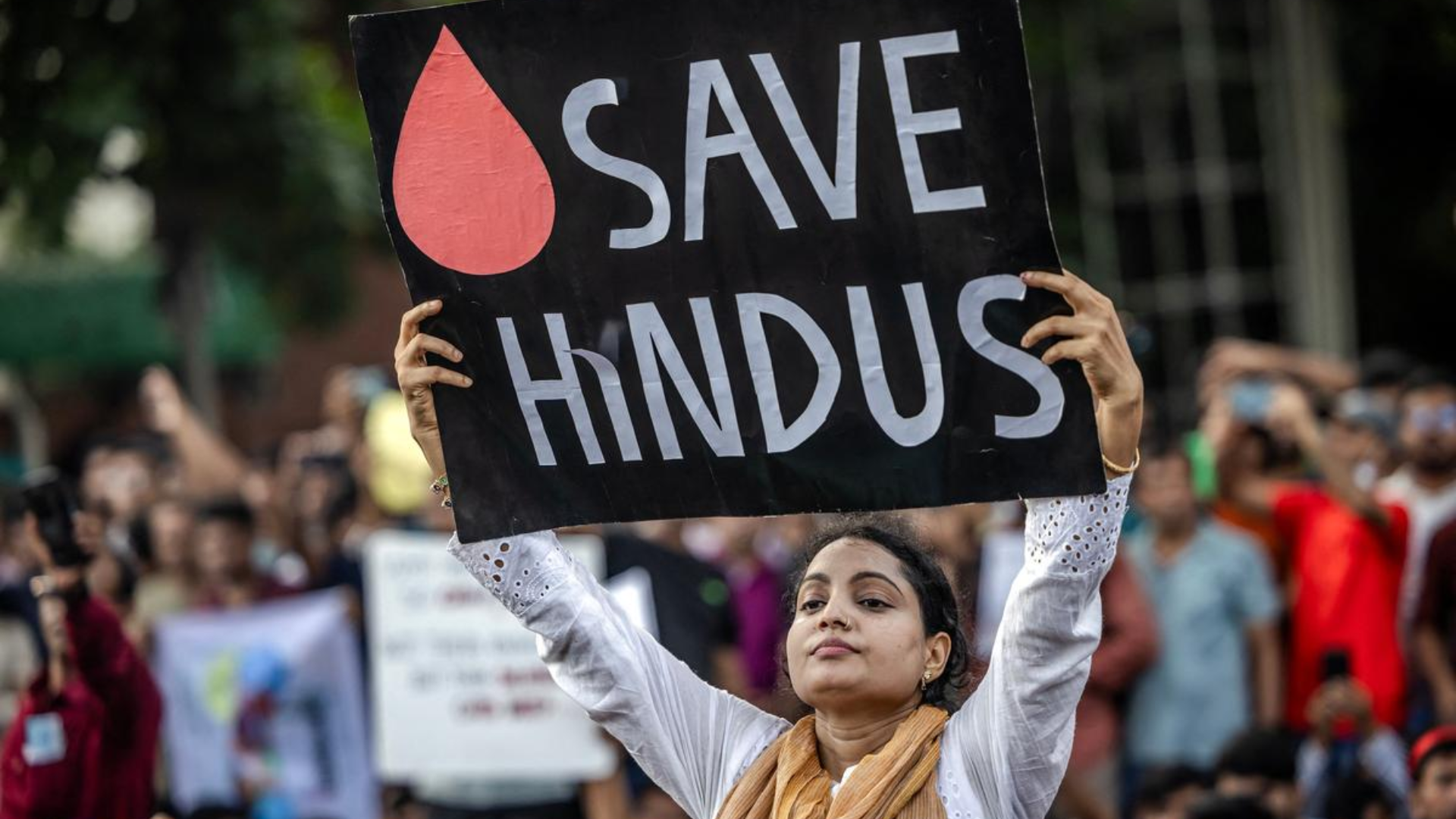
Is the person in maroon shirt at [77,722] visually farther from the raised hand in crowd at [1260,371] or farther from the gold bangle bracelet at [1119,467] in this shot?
the raised hand in crowd at [1260,371]

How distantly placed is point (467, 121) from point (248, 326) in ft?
46.1

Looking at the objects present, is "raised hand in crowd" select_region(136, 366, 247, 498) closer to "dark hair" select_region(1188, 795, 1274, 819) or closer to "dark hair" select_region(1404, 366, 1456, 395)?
"dark hair" select_region(1188, 795, 1274, 819)

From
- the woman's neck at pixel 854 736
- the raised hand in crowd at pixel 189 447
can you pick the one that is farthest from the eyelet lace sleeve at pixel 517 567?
the raised hand in crowd at pixel 189 447

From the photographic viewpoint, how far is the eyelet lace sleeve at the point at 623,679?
12.1 ft

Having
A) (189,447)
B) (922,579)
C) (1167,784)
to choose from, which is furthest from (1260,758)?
(189,447)

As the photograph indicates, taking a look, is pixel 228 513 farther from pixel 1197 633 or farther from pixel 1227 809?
pixel 1227 809

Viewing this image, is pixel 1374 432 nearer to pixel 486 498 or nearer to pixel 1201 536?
pixel 1201 536

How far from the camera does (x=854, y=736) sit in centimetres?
359

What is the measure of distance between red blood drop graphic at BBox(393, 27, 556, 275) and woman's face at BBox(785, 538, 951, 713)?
77 cm

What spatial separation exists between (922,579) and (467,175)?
107 cm

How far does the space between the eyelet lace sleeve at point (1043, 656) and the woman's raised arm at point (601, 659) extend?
0.47 metres

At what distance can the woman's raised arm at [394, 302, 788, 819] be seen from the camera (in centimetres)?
369

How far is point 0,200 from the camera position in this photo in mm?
8500

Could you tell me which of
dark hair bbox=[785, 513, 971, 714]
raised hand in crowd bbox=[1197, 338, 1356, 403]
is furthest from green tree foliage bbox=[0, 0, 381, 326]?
dark hair bbox=[785, 513, 971, 714]
